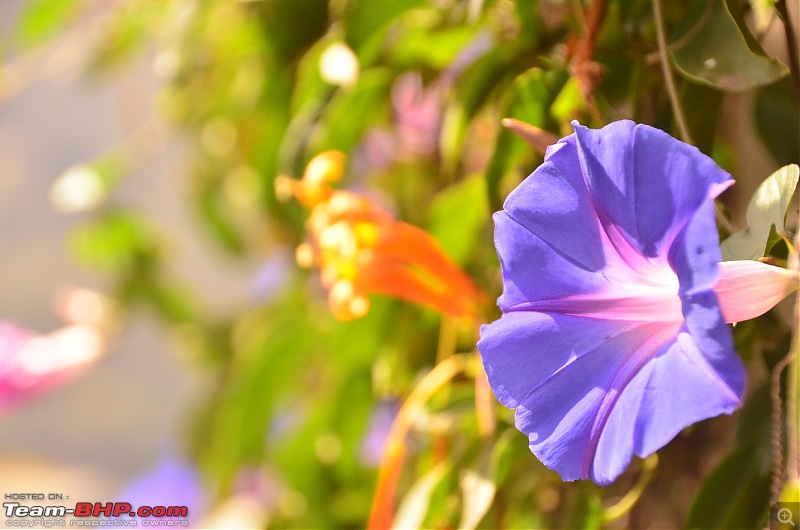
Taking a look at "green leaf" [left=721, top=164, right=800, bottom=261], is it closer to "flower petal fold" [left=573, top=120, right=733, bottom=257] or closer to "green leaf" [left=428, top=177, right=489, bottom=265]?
"flower petal fold" [left=573, top=120, right=733, bottom=257]

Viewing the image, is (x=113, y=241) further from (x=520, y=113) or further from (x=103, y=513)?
(x=520, y=113)

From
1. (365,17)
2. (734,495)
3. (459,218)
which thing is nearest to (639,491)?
(734,495)

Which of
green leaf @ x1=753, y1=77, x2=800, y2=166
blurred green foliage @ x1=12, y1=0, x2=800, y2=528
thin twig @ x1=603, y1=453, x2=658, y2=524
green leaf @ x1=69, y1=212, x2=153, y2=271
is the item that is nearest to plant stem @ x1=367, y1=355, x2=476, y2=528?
blurred green foliage @ x1=12, y1=0, x2=800, y2=528

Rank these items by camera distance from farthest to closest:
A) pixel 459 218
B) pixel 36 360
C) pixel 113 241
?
pixel 113 241 → pixel 36 360 → pixel 459 218

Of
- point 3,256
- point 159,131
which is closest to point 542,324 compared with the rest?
point 159,131

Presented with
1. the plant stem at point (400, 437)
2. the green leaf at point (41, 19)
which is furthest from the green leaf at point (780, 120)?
the green leaf at point (41, 19)

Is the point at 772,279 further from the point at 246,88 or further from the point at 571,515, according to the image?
the point at 246,88
